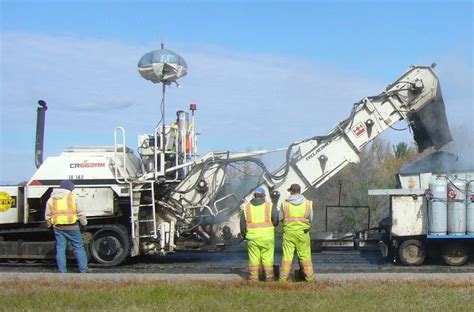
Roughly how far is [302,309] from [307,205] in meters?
2.61

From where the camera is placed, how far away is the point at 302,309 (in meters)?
8.24

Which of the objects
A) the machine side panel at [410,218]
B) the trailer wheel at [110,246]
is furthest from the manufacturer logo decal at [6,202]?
the machine side panel at [410,218]

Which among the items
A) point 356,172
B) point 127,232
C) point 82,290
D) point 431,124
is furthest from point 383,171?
point 82,290

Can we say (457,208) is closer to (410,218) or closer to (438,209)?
(438,209)

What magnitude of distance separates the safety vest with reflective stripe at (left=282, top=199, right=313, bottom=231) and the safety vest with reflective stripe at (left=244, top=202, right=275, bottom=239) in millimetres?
264

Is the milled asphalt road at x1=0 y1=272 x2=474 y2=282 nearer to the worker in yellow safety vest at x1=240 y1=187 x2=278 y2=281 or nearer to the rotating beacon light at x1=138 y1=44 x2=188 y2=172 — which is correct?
the worker in yellow safety vest at x1=240 y1=187 x2=278 y2=281

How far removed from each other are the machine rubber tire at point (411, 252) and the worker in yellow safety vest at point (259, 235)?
3.90 m

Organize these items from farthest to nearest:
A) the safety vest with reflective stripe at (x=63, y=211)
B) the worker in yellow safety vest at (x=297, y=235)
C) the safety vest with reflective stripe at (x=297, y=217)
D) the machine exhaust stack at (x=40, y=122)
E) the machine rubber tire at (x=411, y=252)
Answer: the machine exhaust stack at (x=40, y=122), the machine rubber tire at (x=411, y=252), the safety vest with reflective stripe at (x=63, y=211), the safety vest with reflective stripe at (x=297, y=217), the worker in yellow safety vest at (x=297, y=235)

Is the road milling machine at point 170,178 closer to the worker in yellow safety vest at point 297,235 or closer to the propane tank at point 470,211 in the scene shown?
the propane tank at point 470,211

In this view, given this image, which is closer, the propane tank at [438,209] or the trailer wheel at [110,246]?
the propane tank at [438,209]

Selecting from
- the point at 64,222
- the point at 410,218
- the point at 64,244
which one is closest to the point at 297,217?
the point at 410,218

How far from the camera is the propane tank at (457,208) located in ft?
42.2

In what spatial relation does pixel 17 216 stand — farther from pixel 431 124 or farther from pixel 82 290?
pixel 431 124

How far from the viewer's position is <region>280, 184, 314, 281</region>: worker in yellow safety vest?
409 inches
